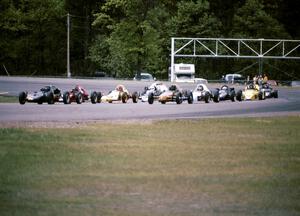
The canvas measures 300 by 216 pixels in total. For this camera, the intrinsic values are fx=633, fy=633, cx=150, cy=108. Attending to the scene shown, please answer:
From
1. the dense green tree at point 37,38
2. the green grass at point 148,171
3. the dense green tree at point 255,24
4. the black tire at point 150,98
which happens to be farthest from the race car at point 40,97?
the dense green tree at point 37,38

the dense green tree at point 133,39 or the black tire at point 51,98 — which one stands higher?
the dense green tree at point 133,39

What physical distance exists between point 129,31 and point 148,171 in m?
57.2

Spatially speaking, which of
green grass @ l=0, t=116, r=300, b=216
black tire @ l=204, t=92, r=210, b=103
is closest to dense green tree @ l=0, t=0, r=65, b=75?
black tire @ l=204, t=92, r=210, b=103

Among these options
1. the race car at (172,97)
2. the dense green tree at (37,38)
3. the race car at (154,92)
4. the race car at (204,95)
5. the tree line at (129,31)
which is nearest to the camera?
the race car at (172,97)

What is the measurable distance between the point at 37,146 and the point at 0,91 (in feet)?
93.0

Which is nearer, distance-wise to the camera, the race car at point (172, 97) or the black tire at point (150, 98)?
the black tire at point (150, 98)

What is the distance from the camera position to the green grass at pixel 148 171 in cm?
922

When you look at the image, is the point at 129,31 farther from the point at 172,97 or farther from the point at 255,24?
the point at 172,97

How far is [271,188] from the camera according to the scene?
1068 centimetres

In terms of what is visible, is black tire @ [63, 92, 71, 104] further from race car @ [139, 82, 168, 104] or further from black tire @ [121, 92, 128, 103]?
race car @ [139, 82, 168, 104]

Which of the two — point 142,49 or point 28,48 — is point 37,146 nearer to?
point 142,49

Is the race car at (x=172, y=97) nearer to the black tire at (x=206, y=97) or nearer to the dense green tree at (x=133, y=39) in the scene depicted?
the black tire at (x=206, y=97)

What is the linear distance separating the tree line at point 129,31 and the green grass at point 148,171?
4998 cm

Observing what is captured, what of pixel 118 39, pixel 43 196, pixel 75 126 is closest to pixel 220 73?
pixel 118 39
